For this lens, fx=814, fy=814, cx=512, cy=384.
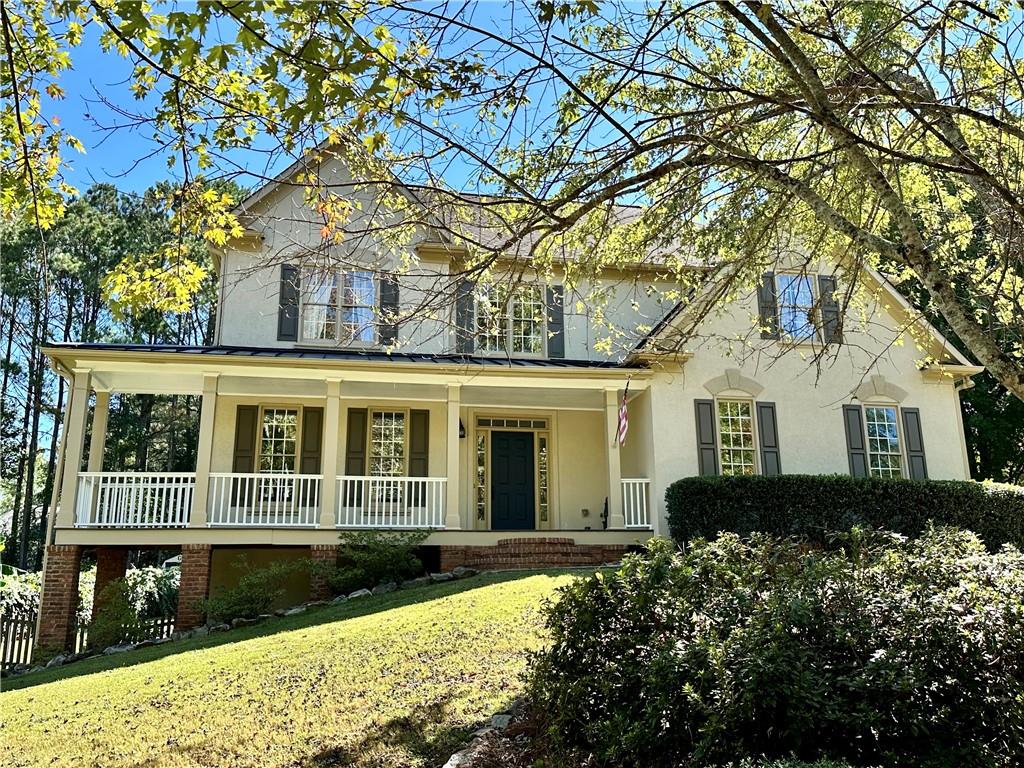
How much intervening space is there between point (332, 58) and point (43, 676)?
921 centimetres

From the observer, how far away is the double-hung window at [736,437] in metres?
15.4

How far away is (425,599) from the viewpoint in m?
11.0

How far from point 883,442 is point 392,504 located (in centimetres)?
958

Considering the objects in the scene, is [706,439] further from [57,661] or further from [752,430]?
[57,661]

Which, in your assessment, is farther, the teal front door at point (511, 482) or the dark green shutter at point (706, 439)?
the teal front door at point (511, 482)

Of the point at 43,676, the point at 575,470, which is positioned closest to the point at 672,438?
the point at 575,470

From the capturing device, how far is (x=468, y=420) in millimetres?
16703

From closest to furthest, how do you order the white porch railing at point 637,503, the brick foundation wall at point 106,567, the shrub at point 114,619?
1. the shrub at point 114,619
2. the brick foundation wall at point 106,567
3. the white porch railing at point 637,503

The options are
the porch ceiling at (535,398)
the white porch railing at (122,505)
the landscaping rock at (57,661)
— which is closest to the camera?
the landscaping rock at (57,661)

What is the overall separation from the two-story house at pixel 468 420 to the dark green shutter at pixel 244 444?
28mm

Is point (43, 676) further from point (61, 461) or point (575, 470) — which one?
point (575, 470)

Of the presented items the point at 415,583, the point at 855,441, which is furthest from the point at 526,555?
the point at 855,441

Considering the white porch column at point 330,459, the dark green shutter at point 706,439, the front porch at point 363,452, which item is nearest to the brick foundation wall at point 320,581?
the front porch at point 363,452

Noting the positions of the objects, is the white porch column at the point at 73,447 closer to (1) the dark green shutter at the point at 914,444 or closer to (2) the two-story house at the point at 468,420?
(2) the two-story house at the point at 468,420
